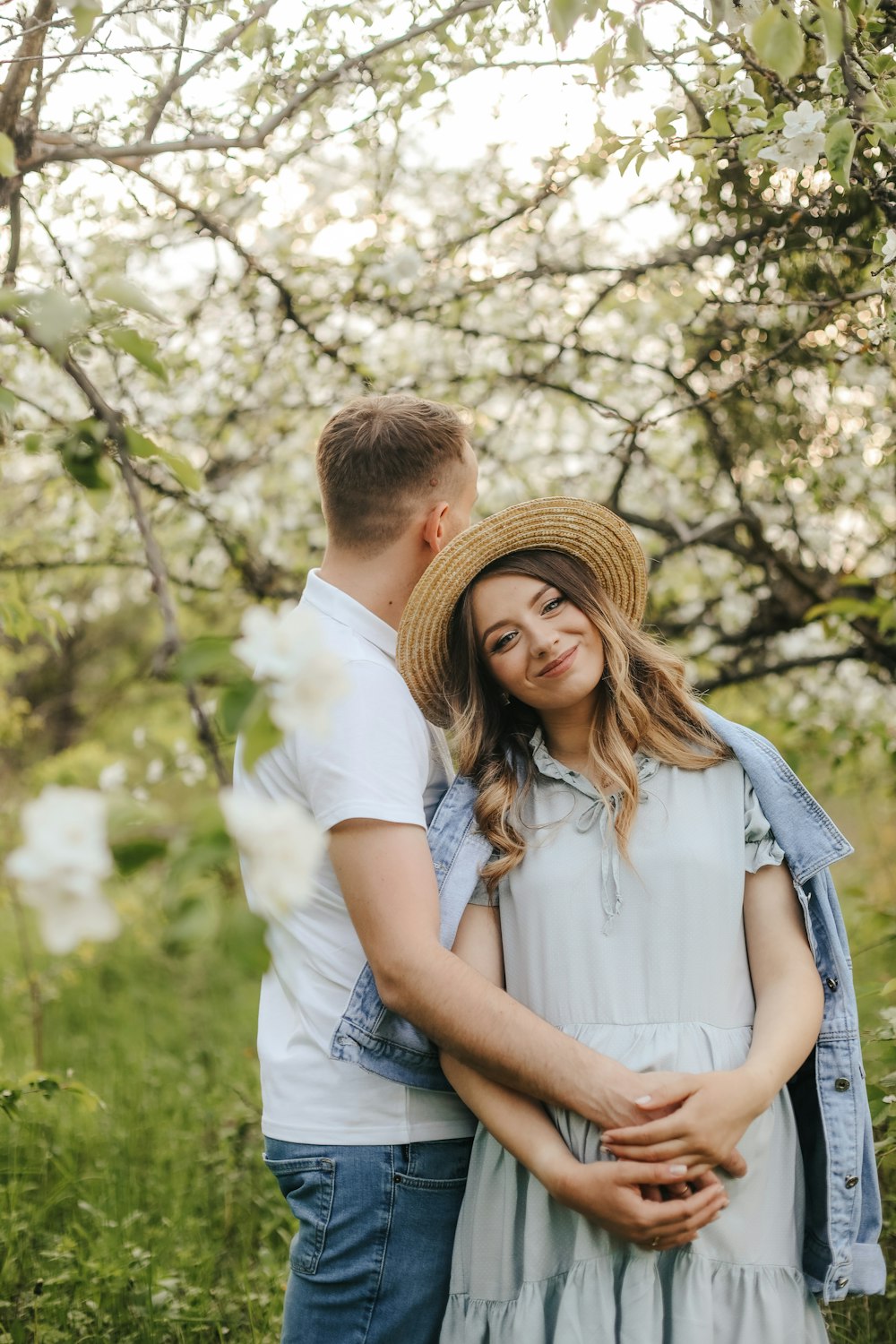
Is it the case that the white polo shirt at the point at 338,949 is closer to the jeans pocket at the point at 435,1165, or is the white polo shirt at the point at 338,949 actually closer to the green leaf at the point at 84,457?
the jeans pocket at the point at 435,1165

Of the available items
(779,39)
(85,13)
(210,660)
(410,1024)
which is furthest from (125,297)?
(410,1024)

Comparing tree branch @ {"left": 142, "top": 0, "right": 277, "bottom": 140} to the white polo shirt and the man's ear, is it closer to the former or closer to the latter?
the man's ear

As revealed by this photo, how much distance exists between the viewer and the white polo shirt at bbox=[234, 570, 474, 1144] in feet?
5.77

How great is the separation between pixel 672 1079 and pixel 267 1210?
7.00ft

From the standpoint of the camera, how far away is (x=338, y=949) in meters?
1.92

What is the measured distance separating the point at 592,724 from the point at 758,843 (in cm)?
38

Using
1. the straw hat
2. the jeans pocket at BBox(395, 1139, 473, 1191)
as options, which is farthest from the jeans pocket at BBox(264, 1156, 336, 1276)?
the straw hat

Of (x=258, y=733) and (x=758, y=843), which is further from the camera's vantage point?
(x=758, y=843)

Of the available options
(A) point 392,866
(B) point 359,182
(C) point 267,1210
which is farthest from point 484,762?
(B) point 359,182

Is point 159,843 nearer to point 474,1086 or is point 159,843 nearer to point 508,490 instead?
point 474,1086

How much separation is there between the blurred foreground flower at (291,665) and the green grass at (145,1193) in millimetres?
197

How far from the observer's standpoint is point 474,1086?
1.80 meters

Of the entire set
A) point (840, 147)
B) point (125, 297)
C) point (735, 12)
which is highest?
point (735, 12)

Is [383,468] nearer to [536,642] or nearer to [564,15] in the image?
[536,642]
